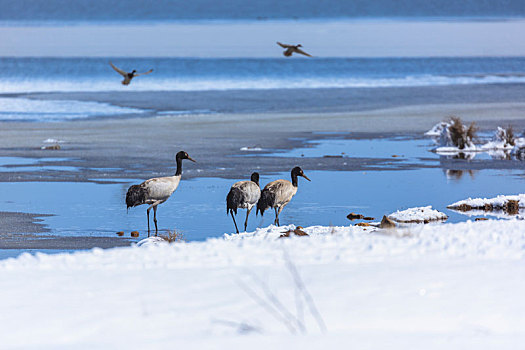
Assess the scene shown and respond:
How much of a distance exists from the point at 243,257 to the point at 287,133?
59.9 feet

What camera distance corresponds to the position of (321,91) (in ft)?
145

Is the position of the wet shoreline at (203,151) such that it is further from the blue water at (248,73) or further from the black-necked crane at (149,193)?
the blue water at (248,73)

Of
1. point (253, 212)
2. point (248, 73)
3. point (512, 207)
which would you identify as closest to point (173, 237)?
point (253, 212)

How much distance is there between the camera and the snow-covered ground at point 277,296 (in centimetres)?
465

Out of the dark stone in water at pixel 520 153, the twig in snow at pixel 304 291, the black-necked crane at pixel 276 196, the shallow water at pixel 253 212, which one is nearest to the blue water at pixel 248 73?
the dark stone in water at pixel 520 153

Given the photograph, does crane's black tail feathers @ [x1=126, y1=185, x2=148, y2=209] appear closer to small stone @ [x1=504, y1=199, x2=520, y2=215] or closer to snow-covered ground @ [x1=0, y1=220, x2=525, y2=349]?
small stone @ [x1=504, y1=199, x2=520, y2=215]

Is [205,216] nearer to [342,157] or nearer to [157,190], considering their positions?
[157,190]

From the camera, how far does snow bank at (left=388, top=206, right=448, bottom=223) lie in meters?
10.9

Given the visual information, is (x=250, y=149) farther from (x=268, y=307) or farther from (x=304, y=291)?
(x=268, y=307)

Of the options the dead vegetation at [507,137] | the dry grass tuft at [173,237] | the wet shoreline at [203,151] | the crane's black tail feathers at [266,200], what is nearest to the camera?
the dry grass tuft at [173,237]

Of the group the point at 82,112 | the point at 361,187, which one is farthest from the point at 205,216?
the point at 82,112

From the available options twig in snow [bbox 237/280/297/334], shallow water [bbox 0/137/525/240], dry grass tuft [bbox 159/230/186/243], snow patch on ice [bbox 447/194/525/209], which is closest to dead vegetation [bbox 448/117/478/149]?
shallow water [bbox 0/137/525/240]

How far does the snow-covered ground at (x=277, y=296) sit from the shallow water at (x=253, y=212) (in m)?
4.36

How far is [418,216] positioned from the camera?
436 inches
